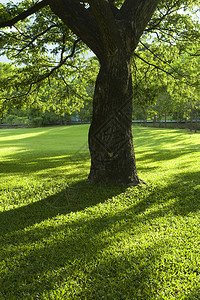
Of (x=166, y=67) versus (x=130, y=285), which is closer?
(x=130, y=285)

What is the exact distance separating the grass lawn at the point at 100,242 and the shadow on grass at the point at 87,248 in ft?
0.04

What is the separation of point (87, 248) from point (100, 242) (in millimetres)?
252

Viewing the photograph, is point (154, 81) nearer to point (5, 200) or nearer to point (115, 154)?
point (115, 154)

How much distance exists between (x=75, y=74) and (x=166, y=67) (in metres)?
4.86

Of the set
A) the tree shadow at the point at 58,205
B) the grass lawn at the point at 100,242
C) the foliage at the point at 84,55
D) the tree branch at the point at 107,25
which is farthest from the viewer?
the foliage at the point at 84,55

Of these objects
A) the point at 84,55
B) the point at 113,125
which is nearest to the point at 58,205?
the point at 113,125

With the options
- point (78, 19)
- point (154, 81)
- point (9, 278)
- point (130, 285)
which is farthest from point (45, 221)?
point (154, 81)

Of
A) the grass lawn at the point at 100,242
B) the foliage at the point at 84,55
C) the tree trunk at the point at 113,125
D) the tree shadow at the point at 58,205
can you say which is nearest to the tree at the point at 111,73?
the tree trunk at the point at 113,125

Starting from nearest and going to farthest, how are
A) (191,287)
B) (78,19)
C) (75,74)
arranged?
(191,287)
(78,19)
(75,74)

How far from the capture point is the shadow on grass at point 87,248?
105 inches

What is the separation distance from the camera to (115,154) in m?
6.01

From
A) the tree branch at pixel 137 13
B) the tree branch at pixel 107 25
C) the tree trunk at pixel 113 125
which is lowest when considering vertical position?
the tree trunk at pixel 113 125

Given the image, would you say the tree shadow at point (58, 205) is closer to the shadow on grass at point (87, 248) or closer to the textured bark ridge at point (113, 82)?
the shadow on grass at point (87, 248)

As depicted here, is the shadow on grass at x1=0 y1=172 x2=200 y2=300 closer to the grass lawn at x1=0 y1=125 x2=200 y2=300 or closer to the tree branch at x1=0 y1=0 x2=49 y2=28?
the grass lawn at x1=0 y1=125 x2=200 y2=300
